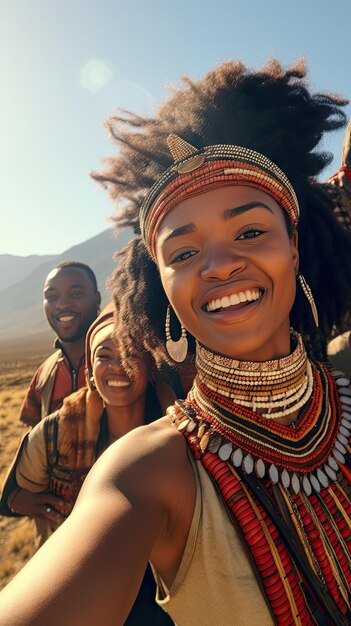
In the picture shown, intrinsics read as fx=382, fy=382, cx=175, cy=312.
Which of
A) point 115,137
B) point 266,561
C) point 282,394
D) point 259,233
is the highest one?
point 115,137

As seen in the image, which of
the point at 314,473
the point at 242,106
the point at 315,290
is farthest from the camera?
the point at 315,290

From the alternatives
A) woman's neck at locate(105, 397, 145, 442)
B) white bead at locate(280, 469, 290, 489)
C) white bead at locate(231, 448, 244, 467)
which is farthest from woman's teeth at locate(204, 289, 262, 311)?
woman's neck at locate(105, 397, 145, 442)

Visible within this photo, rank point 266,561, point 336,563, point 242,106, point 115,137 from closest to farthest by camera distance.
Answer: point 266,561, point 336,563, point 242,106, point 115,137

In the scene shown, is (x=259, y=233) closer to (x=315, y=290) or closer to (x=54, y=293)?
(x=315, y=290)

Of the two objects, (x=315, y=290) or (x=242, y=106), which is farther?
(x=315, y=290)

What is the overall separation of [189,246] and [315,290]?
108 cm

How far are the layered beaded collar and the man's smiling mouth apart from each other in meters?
0.23

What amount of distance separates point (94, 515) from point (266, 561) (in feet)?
2.00

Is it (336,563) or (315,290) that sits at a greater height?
(315,290)

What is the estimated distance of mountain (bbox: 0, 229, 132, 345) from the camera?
461ft

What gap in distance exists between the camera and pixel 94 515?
1.10m

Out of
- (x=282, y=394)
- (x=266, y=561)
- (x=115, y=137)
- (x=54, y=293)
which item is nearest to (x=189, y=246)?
(x=282, y=394)

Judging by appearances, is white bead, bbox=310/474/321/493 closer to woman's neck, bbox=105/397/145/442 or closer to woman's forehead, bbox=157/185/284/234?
woman's forehead, bbox=157/185/284/234

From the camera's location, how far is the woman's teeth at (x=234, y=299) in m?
1.53
